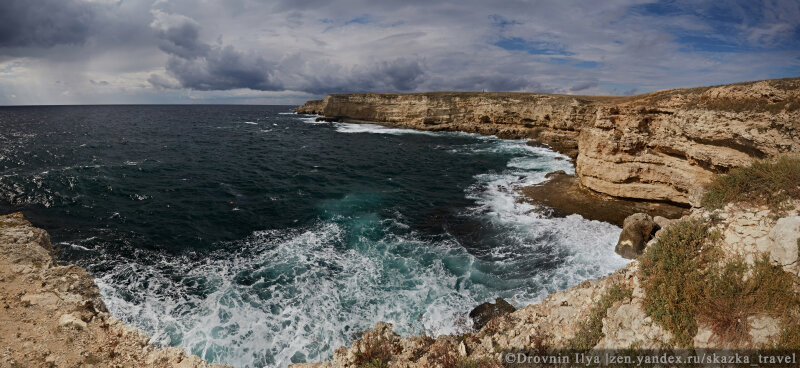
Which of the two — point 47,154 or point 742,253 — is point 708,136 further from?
point 47,154

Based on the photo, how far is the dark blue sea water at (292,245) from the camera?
12.0 m

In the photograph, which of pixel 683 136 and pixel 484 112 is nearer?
pixel 683 136

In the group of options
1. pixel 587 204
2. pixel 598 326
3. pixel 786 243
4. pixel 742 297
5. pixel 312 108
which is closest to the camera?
pixel 742 297

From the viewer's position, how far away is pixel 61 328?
7.69 m

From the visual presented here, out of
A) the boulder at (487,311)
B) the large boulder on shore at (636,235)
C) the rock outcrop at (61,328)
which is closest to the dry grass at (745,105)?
the large boulder on shore at (636,235)

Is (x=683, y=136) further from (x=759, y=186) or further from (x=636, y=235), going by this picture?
(x=759, y=186)

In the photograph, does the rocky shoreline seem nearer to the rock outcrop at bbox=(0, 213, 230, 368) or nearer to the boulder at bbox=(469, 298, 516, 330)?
the boulder at bbox=(469, 298, 516, 330)

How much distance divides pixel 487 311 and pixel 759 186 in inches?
331

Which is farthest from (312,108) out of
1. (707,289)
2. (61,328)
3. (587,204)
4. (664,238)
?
(707,289)

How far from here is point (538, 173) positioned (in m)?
32.1

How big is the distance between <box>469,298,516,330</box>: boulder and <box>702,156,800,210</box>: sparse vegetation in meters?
6.77

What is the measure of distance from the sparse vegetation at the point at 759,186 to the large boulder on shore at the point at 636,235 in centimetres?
790

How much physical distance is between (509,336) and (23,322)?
11.9 meters

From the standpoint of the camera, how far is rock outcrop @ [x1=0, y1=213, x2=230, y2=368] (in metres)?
7.04
